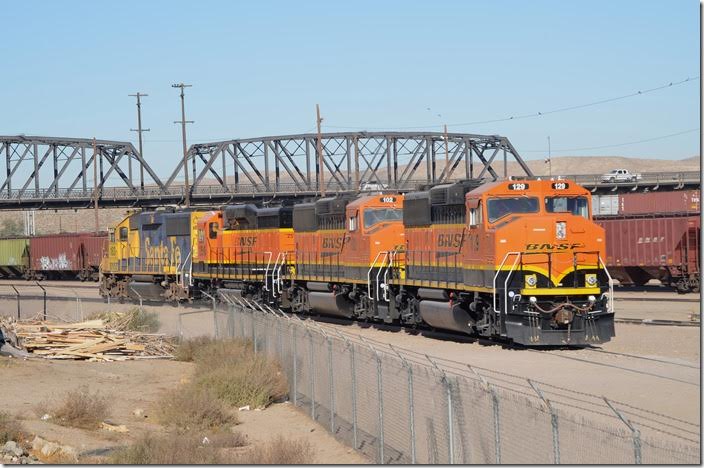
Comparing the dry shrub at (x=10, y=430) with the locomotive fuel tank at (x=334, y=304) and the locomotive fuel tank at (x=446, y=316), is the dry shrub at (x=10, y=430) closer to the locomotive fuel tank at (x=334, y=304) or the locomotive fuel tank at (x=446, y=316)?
the locomotive fuel tank at (x=446, y=316)

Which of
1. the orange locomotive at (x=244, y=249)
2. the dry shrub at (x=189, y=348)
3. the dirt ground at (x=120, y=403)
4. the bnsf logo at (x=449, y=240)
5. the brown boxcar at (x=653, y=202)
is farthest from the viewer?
the brown boxcar at (x=653, y=202)

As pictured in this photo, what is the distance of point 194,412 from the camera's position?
18984mm

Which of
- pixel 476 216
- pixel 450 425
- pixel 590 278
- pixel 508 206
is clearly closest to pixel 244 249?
pixel 476 216

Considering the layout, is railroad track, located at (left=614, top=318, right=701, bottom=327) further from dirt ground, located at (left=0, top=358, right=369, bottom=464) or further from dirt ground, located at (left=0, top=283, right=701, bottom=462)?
dirt ground, located at (left=0, top=358, right=369, bottom=464)

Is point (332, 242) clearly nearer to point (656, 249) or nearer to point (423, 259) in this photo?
point (423, 259)

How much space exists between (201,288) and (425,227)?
58.6ft

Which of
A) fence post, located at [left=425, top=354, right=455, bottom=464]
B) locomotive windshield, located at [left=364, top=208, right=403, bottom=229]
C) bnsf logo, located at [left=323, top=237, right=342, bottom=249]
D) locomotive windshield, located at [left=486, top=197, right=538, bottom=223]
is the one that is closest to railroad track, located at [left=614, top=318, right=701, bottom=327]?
locomotive windshield, located at [left=486, top=197, right=538, bottom=223]

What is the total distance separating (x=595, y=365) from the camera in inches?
773

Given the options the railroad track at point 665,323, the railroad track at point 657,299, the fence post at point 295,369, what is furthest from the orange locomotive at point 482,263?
the railroad track at point 657,299

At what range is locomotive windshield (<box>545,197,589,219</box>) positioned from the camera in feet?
78.6

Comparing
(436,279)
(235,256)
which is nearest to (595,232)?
(436,279)

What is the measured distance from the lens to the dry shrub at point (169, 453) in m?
14.3

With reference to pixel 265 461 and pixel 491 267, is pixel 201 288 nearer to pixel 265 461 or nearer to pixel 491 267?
pixel 491 267

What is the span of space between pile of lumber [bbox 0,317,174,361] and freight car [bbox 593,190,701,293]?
22.7 meters
